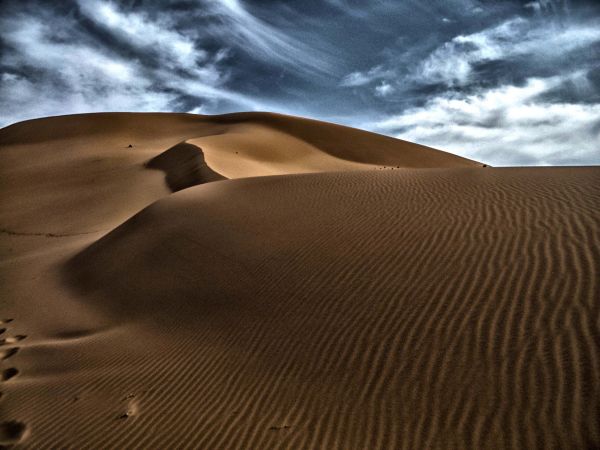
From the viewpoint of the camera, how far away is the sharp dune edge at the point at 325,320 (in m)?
4.31

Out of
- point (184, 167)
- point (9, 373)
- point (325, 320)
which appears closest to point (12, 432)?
point (9, 373)

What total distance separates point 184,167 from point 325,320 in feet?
59.8

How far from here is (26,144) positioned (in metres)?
38.9

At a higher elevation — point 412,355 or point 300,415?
point 412,355

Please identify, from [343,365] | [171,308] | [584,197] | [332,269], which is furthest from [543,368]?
[171,308]

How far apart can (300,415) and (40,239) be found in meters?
14.6

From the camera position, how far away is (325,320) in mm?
6059

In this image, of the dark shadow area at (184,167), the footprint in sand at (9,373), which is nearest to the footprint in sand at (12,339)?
the footprint in sand at (9,373)

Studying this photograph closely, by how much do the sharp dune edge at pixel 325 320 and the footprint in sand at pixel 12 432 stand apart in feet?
0.06

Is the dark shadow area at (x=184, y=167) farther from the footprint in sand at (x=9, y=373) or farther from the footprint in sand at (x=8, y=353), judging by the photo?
the footprint in sand at (x=9, y=373)

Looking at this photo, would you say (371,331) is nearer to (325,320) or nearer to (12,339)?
(325,320)

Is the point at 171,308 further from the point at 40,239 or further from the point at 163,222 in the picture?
the point at 40,239

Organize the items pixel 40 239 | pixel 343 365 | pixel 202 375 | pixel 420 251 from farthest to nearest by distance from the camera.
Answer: pixel 40 239
pixel 420 251
pixel 202 375
pixel 343 365

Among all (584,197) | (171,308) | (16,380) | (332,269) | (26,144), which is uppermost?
(26,144)
